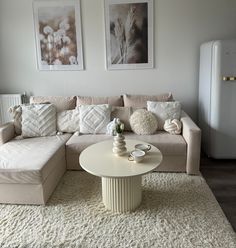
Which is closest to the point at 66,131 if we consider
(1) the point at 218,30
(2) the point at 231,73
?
(2) the point at 231,73

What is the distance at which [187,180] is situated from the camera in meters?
3.00

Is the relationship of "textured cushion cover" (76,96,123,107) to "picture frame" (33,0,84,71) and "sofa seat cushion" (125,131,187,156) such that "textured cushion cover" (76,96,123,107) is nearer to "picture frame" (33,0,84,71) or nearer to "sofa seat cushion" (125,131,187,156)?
"picture frame" (33,0,84,71)

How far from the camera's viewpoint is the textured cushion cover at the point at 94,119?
349cm

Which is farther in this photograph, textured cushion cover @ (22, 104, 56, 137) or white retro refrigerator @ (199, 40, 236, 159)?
textured cushion cover @ (22, 104, 56, 137)

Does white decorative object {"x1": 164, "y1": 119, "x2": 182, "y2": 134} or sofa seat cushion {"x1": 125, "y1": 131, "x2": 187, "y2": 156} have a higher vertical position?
→ white decorative object {"x1": 164, "y1": 119, "x2": 182, "y2": 134}

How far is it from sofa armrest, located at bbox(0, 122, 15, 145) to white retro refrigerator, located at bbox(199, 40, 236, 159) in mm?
2585

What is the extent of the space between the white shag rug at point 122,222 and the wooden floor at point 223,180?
95 millimetres

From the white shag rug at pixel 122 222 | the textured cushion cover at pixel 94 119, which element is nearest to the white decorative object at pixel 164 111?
the textured cushion cover at pixel 94 119

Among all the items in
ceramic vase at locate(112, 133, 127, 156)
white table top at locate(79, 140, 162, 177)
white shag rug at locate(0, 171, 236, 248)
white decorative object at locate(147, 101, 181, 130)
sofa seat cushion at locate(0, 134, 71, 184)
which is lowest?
white shag rug at locate(0, 171, 236, 248)

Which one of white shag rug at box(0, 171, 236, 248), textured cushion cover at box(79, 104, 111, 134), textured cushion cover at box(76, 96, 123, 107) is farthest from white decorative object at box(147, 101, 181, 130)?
white shag rug at box(0, 171, 236, 248)

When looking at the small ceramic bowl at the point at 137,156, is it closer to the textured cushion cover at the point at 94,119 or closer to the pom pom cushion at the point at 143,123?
the pom pom cushion at the point at 143,123

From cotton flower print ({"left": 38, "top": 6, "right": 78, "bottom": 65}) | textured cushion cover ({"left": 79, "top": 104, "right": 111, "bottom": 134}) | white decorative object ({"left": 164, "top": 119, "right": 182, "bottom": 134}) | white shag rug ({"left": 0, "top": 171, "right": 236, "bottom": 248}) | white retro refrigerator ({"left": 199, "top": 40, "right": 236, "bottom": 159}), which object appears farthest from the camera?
cotton flower print ({"left": 38, "top": 6, "right": 78, "bottom": 65})

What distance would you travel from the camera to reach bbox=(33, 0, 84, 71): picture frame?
3.93 meters

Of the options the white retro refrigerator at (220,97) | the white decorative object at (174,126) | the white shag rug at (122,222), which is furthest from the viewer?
the white decorative object at (174,126)
